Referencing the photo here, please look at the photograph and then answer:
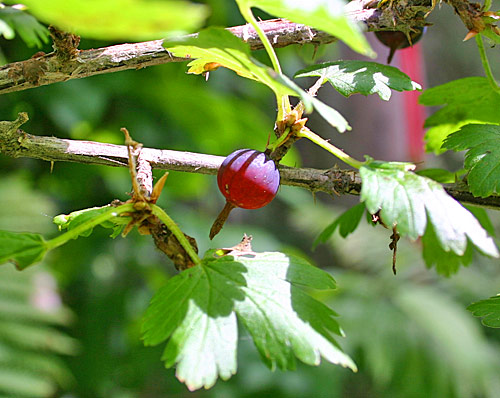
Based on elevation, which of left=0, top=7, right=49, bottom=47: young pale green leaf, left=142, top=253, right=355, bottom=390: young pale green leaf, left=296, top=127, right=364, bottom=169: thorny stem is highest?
left=0, top=7, right=49, bottom=47: young pale green leaf

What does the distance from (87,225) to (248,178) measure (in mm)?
152

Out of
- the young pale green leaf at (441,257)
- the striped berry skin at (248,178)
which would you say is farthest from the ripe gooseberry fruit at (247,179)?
the young pale green leaf at (441,257)

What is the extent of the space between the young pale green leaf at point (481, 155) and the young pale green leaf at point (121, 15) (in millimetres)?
351

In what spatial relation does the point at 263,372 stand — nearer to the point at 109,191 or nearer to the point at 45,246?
the point at 109,191

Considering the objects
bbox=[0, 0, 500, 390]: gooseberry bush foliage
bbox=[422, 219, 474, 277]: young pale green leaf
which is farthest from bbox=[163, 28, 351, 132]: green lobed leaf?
bbox=[422, 219, 474, 277]: young pale green leaf

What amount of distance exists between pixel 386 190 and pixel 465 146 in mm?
164

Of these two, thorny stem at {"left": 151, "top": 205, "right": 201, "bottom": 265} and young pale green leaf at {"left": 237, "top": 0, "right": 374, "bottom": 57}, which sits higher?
young pale green leaf at {"left": 237, "top": 0, "right": 374, "bottom": 57}

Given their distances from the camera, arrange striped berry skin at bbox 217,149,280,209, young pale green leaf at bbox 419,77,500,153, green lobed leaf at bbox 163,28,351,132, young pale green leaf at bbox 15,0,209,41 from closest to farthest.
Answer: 1. young pale green leaf at bbox 15,0,209,41
2. green lobed leaf at bbox 163,28,351,132
3. striped berry skin at bbox 217,149,280,209
4. young pale green leaf at bbox 419,77,500,153

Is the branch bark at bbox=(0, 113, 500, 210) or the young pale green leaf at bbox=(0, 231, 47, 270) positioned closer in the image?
the young pale green leaf at bbox=(0, 231, 47, 270)

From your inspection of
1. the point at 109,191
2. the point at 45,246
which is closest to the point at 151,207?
the point at 45,246

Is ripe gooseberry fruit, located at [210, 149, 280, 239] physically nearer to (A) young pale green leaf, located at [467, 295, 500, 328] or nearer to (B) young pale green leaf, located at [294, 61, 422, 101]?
(B) young pale green leaf, located at [294, 61, 422, 101]

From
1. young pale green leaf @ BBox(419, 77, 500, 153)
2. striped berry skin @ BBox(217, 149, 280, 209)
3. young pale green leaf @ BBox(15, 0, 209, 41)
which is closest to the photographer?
young pale green leaf @ BBox(15, 0, 209, 41)

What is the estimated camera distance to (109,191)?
1.49m

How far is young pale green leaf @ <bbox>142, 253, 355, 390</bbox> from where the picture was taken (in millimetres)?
432
